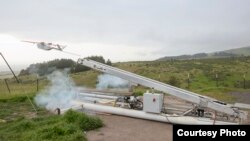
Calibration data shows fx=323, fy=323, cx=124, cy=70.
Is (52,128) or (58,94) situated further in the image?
(58,94)

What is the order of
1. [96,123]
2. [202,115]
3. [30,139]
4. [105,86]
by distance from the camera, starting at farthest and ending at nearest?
[105,86], [202,115], [96,123], [30,139]

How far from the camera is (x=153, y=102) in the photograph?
1253cm

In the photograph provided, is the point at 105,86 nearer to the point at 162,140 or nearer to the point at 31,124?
the point at 31,124

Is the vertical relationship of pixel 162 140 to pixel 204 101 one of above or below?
below

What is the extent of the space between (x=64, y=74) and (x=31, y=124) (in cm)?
604

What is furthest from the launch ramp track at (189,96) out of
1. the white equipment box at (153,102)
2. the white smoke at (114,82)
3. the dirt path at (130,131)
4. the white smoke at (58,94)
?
the white smoke at (114,82)

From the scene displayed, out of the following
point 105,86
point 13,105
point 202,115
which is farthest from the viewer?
point 105,86

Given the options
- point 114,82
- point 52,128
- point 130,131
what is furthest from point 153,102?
point 114,82

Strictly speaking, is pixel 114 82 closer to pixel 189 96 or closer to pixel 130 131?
pixel 189 96

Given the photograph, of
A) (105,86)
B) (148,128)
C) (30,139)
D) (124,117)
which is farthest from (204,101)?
(105,86)

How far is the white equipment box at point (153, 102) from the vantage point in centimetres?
1245

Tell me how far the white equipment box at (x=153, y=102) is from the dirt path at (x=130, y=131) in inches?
19.1

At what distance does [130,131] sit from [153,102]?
6.25 feet

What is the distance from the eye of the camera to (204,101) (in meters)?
11.6
